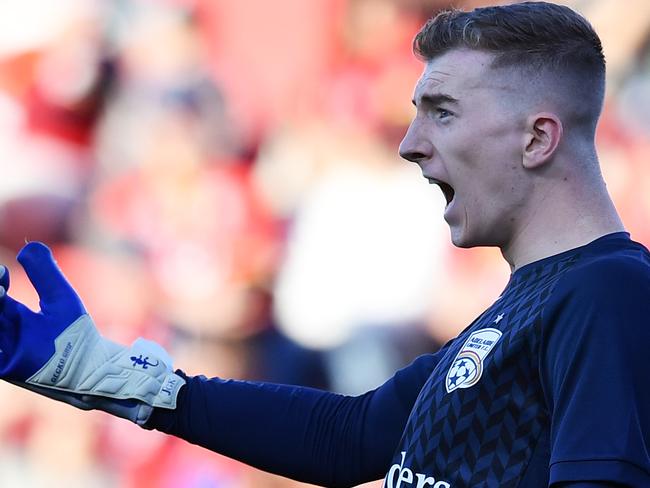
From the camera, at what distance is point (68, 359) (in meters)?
1.62

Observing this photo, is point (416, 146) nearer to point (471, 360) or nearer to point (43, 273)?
point (471, 360)

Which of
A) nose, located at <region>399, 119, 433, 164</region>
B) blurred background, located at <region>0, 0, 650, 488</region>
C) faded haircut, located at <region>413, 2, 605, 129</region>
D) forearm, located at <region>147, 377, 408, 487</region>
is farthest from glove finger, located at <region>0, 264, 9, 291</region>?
blurred background, located at <region>0, 0, 650, 488</region>

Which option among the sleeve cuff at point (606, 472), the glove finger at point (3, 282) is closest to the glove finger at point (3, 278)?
the glove finger at point (3, 282)

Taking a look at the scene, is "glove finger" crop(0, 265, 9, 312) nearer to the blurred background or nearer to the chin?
the chin

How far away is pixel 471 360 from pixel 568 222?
8.4 inches

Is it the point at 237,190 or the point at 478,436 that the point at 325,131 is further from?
the point at 478,436

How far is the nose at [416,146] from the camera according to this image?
147cm

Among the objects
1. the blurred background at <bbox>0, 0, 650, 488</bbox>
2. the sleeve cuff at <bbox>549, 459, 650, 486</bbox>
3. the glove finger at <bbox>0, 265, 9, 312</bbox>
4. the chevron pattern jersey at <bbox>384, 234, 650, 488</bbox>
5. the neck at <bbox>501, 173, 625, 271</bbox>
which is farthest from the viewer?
the blurred background at <bbox>0, 0, 650, 488</bbox>

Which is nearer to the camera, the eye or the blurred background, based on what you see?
the eye

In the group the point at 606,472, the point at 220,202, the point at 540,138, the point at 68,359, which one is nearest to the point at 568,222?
the point at 540,138

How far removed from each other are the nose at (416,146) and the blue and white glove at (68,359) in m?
0.50

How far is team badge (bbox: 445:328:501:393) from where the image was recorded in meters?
1.31

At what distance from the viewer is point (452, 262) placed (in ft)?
9.71

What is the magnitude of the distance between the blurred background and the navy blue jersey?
1.24 metres
